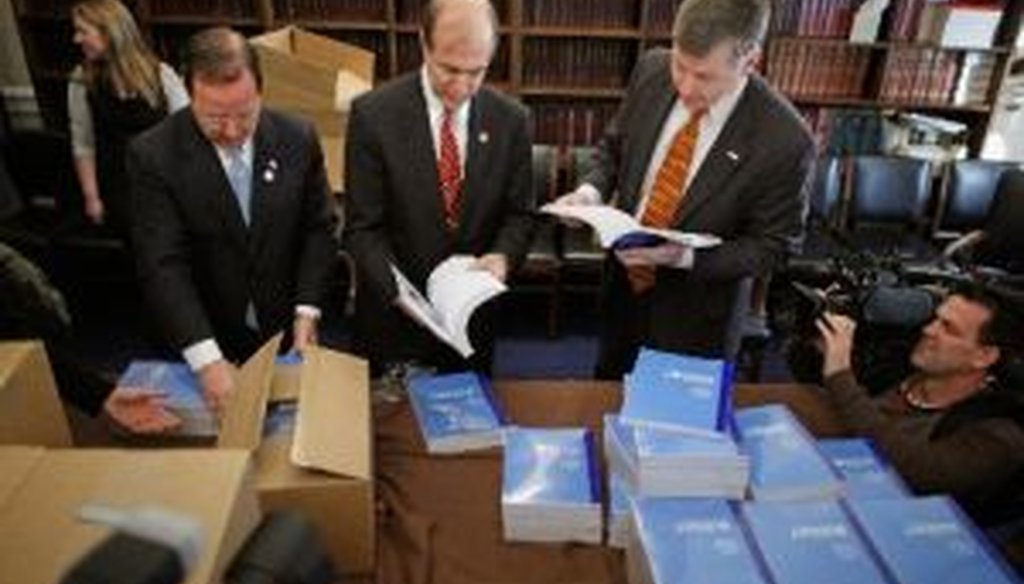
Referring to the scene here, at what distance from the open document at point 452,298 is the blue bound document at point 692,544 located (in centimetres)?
65

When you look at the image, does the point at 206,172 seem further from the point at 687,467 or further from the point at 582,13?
the point at 582,13

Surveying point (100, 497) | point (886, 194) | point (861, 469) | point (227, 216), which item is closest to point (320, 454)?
point (100, 497)

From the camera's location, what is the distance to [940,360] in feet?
6.40

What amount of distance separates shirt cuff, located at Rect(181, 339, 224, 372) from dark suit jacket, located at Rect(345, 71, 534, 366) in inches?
18.7

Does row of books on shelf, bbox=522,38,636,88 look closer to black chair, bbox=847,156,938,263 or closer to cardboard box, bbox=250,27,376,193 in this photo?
cardboard box, bbox=250,27,376,193

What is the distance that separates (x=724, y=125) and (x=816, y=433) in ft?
2.84

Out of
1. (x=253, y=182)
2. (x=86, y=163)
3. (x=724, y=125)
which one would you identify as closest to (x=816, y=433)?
(x=724, y=125)

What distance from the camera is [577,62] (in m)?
4.63

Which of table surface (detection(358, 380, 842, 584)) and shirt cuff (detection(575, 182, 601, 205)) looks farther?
shirt cuff (detection(575, 182, 601, 205))

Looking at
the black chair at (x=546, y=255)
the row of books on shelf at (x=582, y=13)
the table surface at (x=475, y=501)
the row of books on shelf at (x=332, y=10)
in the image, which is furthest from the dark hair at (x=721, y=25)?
the row of books on shelf at (x=332, y=10)

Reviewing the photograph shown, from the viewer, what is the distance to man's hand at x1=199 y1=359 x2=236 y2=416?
1.76 m

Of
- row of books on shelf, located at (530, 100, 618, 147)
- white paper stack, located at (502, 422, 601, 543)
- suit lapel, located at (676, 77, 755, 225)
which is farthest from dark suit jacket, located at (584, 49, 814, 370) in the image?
row of books on shelf, located at (530, 100, 618, 147)

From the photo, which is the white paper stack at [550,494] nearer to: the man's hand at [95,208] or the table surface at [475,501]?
the table surface at [475,501]

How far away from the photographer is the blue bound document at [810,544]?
1.29m
